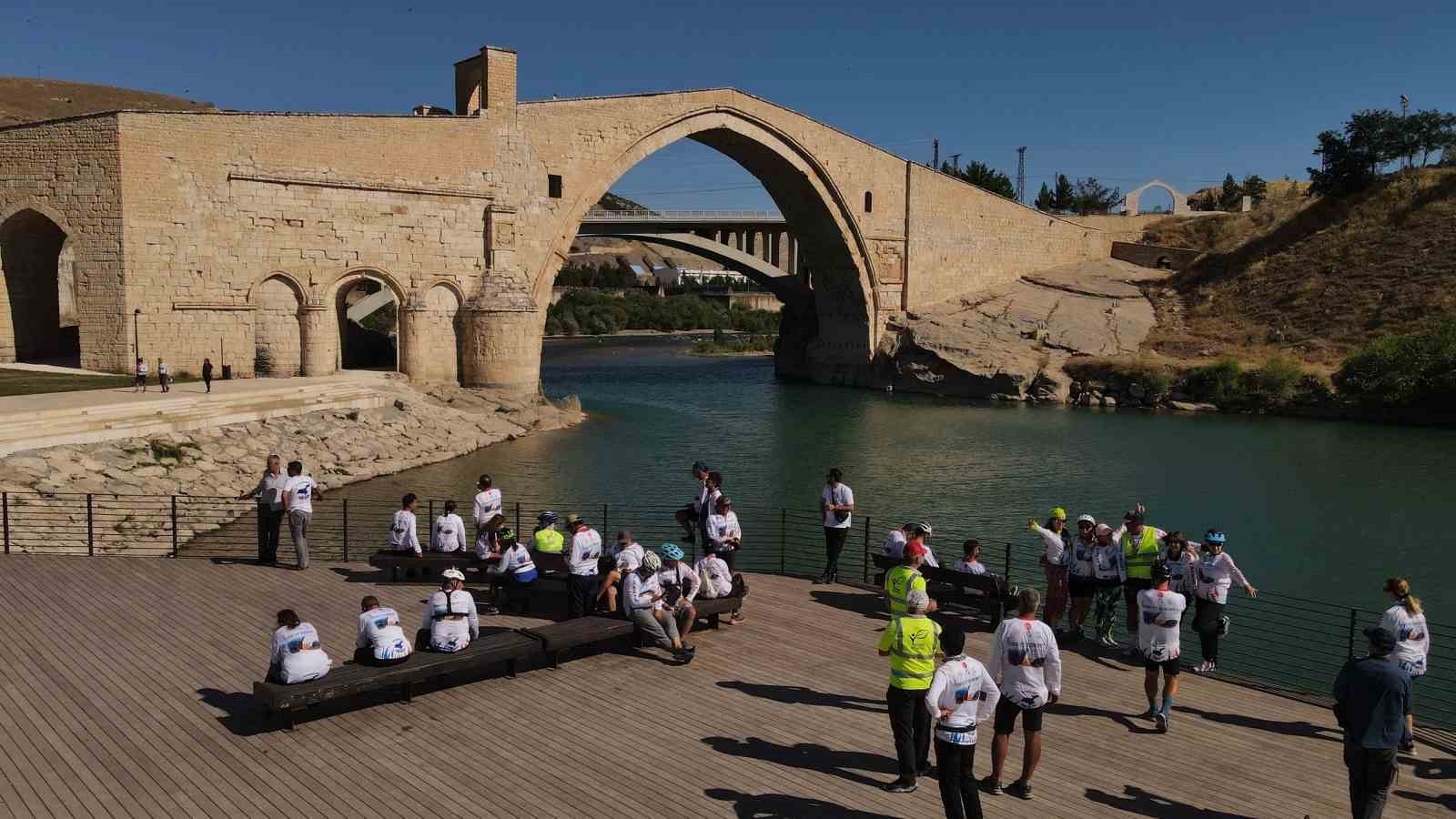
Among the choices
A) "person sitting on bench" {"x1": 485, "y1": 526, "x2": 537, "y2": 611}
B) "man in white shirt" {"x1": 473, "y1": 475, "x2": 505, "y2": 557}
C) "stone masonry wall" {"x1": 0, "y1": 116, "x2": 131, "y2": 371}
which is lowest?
"person sitting on bench" {"x1": 485, "y1": 526, "x2": 537, "y2": 611}

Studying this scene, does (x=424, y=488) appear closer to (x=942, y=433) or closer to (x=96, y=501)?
(x=96, y=501)

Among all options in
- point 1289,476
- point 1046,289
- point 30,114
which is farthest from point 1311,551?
point 30,114

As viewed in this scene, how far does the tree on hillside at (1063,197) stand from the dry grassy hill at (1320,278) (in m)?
22.6

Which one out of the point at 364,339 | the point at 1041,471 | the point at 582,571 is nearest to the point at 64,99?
the point at 364,339

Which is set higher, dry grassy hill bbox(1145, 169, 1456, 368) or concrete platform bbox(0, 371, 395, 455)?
dry grassy hill bbox(1145, 169, 1456, 368)

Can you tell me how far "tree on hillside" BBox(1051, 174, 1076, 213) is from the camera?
78.4m

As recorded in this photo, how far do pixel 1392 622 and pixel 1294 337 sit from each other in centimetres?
4149

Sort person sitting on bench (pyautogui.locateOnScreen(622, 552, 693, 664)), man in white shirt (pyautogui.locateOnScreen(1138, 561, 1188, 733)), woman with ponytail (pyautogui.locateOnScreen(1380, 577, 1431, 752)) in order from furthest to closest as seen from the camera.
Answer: person sitting on bench (pyautogui.locateOnScreen(622, 552, 693, 664))
man in white shirt (pyautogui.locateOnScreen(1138, 561, 1188, 733))
woman with ponytail (pyautogui.locateOnScreen(1380, 577, 1431, 752))

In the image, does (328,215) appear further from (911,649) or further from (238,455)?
(911,649)

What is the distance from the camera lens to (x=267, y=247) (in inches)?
1233

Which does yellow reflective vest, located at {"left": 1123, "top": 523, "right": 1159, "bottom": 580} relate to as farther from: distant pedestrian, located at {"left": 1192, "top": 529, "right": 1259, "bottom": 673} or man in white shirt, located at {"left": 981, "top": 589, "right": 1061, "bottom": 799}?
man in white shirt, located at {"left": 981, "top": 589, "right": 1061, "bottom": 799}

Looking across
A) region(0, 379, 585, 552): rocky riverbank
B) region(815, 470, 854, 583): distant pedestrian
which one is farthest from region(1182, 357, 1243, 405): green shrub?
region(815, 470, 854, 583): distant pedestrian

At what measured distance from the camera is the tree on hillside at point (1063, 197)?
78375 mm

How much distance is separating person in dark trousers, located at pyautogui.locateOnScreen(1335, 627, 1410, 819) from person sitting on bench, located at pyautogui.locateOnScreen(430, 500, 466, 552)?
8.98 meters
